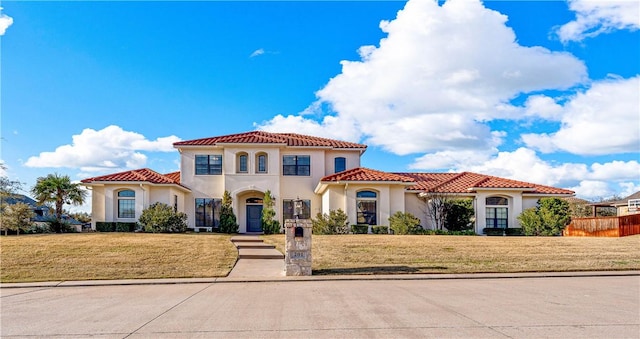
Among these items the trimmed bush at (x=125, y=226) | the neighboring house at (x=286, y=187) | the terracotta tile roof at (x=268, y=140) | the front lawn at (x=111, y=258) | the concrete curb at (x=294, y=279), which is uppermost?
the terracotta tile roof at (x=268, y=140)

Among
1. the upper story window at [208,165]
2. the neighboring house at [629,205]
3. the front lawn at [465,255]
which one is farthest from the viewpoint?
the neighboring house at [629,205]

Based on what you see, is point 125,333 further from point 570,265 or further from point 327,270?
point 570,265

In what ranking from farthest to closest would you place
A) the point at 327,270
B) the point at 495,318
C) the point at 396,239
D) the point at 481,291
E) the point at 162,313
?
the point at 396,239 < the point at 327,270 < the point at 481,291 < the point at 162,313 < the point at 495,318

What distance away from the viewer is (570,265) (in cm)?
1762

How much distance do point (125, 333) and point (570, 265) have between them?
15.4m

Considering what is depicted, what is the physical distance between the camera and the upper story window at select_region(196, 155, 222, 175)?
111 feet

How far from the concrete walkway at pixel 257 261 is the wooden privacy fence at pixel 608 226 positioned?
19263mm

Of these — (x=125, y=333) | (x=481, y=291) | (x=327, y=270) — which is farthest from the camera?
(x=327, y=270)

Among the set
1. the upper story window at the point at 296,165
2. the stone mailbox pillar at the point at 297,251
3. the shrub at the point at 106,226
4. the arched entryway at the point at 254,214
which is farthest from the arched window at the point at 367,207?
the stone mailbox pillar at the point at 297,251

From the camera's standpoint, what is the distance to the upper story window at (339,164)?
35031mm

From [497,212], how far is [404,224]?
695 centimetres

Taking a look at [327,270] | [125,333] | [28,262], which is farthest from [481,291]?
[28,262]

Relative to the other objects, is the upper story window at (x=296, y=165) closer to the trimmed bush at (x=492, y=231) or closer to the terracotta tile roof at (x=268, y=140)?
the terracotta tile roof at (x=268, y=140)

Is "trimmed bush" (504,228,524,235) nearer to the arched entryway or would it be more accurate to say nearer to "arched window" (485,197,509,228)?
"arched window" (485,197,509,228)
